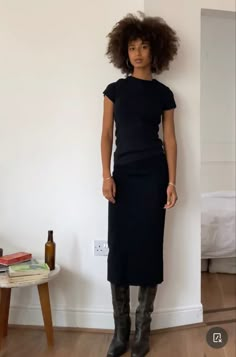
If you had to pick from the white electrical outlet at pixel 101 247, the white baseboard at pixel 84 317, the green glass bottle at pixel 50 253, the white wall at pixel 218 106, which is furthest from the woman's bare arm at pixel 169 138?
the white wall at pixel 218 106

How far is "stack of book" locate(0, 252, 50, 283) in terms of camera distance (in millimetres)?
2002

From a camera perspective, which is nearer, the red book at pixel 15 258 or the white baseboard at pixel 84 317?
the red book at pixel 15 258

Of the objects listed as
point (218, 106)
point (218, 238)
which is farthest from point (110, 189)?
point (218, 106)

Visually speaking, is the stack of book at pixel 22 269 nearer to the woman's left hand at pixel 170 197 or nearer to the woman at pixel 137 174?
the woman at pixel 137 174

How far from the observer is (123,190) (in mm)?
2051

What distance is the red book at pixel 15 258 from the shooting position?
6.91 feet

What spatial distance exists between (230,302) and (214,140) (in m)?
2.04

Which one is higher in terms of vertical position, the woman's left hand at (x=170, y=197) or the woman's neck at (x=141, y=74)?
the woman's neck at (x=141, y=74)

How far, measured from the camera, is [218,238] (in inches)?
125

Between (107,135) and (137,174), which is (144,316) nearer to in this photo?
(137,174)

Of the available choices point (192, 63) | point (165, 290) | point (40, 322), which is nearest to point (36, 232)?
point (40, 322)

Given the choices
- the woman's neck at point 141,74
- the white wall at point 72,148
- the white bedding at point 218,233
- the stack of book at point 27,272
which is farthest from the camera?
the white bedding at point 218,233

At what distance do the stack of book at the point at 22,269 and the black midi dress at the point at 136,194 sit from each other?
1.13ft

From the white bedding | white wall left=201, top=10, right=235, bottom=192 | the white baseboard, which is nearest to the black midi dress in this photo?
the white baseboard
